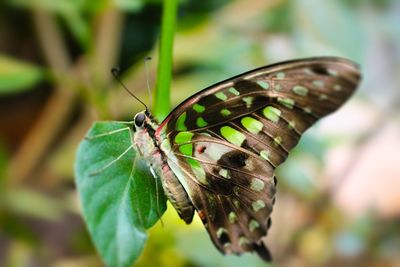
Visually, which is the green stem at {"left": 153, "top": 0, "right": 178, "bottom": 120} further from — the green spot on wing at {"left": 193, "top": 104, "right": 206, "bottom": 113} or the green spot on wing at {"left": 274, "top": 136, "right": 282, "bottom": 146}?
the green spot on wing at {"left": 274, "top": 136, "right": 282, "bottom": 146}

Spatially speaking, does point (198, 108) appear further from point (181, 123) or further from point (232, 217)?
point (232, 217)

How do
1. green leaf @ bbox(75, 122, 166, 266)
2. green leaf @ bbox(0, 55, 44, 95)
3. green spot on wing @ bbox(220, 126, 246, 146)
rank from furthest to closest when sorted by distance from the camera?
green leaf @ bbox(0, 55, 44, 95) → green spot on wing @ bbox(220, 126, 246, 146) → green leaf @ bbox(75, 122, 166, 266)

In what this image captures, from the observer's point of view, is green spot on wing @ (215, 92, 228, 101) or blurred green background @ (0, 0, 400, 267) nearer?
green spot on wing @ (215, 92, 228, 101)

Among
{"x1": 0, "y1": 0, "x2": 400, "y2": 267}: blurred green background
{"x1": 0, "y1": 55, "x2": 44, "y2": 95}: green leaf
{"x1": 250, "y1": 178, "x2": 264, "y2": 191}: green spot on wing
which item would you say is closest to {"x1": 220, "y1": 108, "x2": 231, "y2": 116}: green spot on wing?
{"x1": 250, "y1": 178, "x2": 264, "y2": 191}: green spot on wing

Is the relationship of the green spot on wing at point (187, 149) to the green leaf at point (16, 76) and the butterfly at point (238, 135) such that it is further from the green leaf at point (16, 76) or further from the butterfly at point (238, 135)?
the green leaf at point (16, 76)

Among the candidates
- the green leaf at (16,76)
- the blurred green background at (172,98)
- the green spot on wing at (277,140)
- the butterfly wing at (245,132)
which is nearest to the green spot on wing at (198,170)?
the butterfly wing at (245,132)

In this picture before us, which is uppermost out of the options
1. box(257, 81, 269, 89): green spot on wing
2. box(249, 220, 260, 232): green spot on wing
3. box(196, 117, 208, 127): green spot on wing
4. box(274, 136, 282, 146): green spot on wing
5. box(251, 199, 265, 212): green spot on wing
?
box(257, 81, 269, 89): green spot on wing

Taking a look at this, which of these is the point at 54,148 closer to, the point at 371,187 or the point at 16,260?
the point at 16,260

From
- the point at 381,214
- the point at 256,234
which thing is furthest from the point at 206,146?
the point at 381,214
